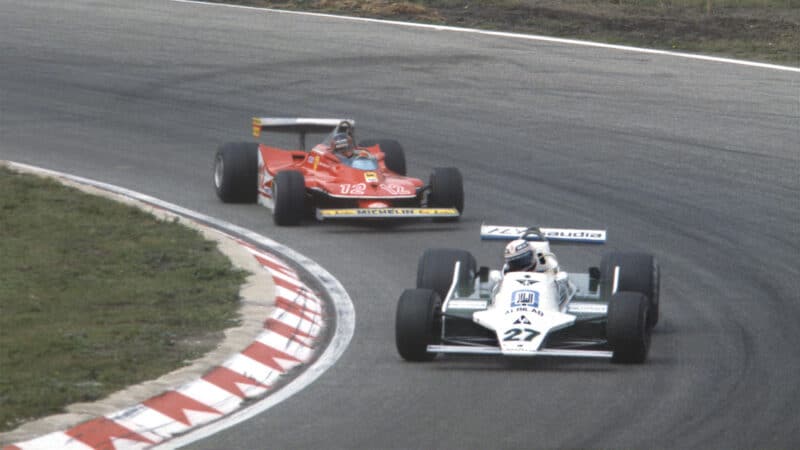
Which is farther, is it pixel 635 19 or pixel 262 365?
pixel 635 19

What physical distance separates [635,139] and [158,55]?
11309mm

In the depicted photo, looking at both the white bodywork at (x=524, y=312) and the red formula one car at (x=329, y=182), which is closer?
the white bodywork at (x=524, y=312)

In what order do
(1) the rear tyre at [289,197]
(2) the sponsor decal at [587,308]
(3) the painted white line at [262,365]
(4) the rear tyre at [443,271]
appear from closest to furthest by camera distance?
(3) the painted white line at [262,365], (2) the sponsor decal at [587,308], (4) the rear tyre at [443,271], (1) the rear tyre at [289,197]

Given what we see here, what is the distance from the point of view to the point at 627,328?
13438 millimetres

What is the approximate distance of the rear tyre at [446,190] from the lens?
20.5m

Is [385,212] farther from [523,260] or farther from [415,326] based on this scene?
[415,326]

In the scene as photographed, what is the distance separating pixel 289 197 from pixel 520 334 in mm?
6875

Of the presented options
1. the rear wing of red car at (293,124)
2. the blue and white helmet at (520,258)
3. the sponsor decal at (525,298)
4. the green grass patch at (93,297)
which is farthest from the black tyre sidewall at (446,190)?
the sponsor decal at (525,298)

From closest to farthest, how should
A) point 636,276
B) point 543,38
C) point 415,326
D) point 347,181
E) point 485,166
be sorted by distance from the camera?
point 415,326 → point 636,276 → point 347,181 → point 485,166 → point 543,38

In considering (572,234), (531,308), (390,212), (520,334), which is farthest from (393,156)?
(520,334)

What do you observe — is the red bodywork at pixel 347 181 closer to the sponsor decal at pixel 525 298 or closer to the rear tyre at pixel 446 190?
the rear tyre at pixel 446 190

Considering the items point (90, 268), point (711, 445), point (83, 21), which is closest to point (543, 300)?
point (711, 445)

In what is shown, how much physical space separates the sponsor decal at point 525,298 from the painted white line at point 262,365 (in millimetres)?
1548

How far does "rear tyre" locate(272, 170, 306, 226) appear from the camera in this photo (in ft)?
65.4
